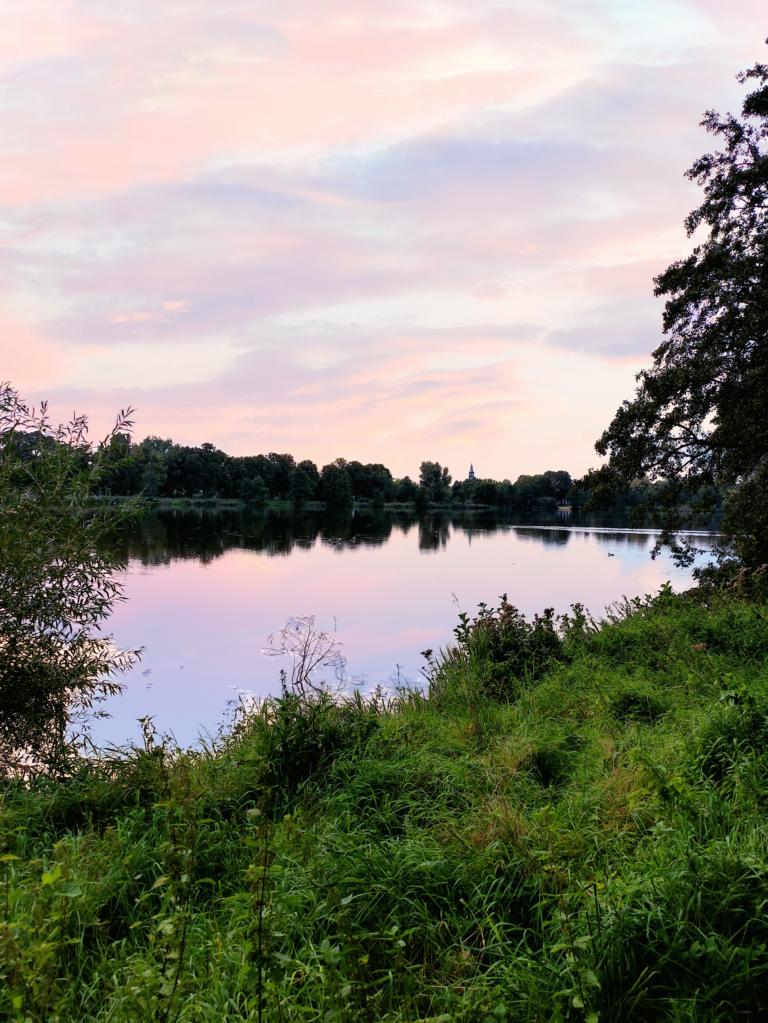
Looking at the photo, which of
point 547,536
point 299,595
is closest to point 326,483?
point 547,536

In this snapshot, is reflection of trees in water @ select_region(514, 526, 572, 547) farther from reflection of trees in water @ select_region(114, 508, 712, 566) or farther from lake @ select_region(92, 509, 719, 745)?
lake @ select_region(92, 509, 719, 745)

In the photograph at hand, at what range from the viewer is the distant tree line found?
96.1m

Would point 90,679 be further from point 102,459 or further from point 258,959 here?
point 258,959

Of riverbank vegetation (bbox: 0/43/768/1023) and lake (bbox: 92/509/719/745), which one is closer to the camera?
riverbank vegetation (bbox: 0/43/768/1023)

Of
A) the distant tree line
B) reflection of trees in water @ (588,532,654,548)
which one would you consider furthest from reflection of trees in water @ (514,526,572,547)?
the distant tree line

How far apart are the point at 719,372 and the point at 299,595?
16.5m

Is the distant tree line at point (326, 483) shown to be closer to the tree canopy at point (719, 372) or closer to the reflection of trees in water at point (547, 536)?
the reflection of trees in water at point (547, 536)

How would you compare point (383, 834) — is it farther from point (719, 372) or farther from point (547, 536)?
point (547, 536)

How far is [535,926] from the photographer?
314 centimetres

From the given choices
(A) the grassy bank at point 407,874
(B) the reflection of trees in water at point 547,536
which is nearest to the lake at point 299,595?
(B) the reflection of trees in water at point 547,536

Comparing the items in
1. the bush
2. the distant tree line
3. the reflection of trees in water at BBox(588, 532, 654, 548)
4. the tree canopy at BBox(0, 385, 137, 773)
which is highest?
the distant tree line

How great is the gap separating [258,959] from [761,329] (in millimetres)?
12309

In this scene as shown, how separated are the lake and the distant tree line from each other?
39.8m

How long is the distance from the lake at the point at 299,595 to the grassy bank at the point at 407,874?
126 inches
